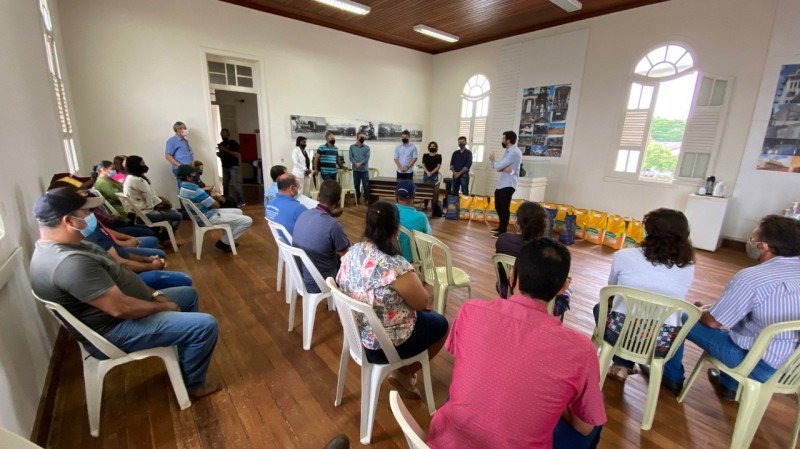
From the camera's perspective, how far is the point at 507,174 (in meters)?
4.94

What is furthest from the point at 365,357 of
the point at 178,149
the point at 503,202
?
the point at 178,149

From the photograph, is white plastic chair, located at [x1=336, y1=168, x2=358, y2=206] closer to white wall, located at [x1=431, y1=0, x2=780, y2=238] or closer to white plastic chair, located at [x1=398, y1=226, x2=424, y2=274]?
white wall, located at [x1=431, y1=0, x2=780, y2=238]

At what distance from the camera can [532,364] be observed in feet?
2.84

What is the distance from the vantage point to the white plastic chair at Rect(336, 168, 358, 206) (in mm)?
7199

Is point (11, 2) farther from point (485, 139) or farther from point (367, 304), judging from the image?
point (485, 139)

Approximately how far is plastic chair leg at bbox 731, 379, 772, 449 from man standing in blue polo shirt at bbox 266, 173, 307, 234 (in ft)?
9.58

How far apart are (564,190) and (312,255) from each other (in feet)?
20.2

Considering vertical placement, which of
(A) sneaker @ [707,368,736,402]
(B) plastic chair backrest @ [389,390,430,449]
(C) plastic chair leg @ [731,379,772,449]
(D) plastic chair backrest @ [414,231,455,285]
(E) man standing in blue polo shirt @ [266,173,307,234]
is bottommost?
(A) sneaker @ [707,368,736,402]

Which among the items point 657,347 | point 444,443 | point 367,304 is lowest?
point 657,347

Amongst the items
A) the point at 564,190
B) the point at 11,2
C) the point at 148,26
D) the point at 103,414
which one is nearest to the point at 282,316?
the point at 103,414

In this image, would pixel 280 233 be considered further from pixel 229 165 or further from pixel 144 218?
pixel 229 165

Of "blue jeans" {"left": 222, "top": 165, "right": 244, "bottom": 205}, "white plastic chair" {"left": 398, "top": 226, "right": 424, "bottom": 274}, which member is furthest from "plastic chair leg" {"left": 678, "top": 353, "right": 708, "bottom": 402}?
"blue jeans" {"left": 222, "top": 165, "right": 244, "bottom": 205}

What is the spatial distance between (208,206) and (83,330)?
98.7 inches

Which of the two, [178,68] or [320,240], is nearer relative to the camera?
[320,240]
